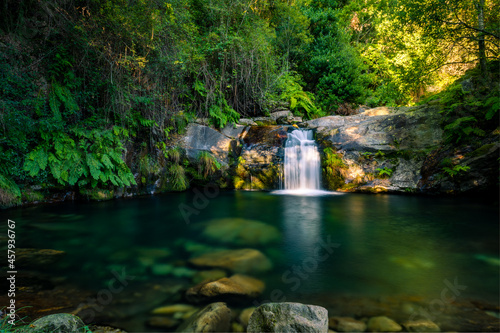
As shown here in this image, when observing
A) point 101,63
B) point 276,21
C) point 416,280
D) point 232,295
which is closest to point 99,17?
point 101,63

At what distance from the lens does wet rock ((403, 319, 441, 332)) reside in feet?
7.36

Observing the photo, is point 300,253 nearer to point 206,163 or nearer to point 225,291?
point 225,291

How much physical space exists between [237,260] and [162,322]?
4.86 ft

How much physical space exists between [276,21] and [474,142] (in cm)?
1122

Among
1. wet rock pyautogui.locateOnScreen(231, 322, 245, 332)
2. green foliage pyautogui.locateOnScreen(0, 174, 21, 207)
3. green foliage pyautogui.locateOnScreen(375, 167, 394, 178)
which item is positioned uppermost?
green foliage pyautogui.locateOnScreen(375, 167, 394, 178)

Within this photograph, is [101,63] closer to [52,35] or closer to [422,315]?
[52,35]

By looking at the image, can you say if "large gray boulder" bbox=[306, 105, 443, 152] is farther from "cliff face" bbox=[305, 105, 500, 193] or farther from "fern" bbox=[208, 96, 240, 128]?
"fern" bbox=[208, 96, 240, 128]

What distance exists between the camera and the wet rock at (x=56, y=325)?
1.72 m

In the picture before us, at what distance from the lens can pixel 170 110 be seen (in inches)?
368

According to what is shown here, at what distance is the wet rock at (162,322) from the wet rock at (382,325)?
1.75 m

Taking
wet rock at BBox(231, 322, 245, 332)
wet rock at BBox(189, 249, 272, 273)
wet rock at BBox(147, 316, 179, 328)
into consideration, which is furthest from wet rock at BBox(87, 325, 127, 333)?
wet rock at BBox(189, 249, 272, 273)

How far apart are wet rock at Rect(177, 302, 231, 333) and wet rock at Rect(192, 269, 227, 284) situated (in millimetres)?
744

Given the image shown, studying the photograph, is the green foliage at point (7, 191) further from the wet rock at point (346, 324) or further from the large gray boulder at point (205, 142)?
the wet rock at point (346, 324)

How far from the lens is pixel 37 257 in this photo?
373 cm
